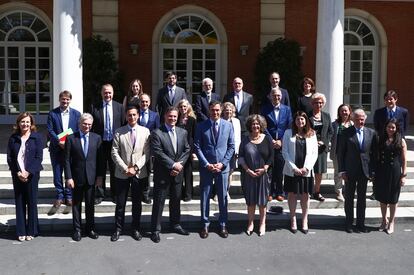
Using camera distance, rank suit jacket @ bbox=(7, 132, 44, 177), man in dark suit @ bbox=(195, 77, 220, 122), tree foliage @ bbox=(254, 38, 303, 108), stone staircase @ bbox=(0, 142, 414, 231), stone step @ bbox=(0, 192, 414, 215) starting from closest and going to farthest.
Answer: suit jacket @ bbox=(7, 132, 44, 177)
stone staircase @ bbox=(0, 142, 414, 231)
stone step @ bbox=(0, 192, 414, 215)
man in dark suit @ bbox=(195, 77, 220, 122)
tree foliage @ bbox=(254, 38, 303, 108)

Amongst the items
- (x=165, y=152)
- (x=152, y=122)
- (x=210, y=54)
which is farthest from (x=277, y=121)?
(x=210, y=54)

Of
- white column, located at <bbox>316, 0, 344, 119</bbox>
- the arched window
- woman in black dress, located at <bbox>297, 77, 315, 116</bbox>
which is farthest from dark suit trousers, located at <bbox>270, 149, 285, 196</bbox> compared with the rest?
the arched window

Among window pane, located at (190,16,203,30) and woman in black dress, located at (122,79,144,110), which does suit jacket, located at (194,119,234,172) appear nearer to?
woman in black dress, located at (122,79,144,110)

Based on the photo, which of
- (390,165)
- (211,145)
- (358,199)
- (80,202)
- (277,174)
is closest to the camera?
(80,202)

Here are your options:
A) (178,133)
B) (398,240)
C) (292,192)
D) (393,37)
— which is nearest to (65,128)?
(178,133)

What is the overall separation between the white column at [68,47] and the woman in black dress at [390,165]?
562 cm

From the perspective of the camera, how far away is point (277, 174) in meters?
8.41

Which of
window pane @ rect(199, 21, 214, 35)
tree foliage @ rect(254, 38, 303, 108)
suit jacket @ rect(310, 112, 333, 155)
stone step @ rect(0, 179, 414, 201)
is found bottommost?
stone step @ rect(0, 179, 414, 201)

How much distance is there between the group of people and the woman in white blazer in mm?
14

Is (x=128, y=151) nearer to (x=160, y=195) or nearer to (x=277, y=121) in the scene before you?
(x=160, y=195)

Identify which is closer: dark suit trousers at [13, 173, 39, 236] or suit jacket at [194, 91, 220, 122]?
dark suit trousers at [13, 173, 39, 236]

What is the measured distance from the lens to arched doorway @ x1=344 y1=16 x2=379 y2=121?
16.5 metres

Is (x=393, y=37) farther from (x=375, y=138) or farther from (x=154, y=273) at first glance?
(x=154, y=273)

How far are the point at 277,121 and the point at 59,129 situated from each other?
3242 millimetres
